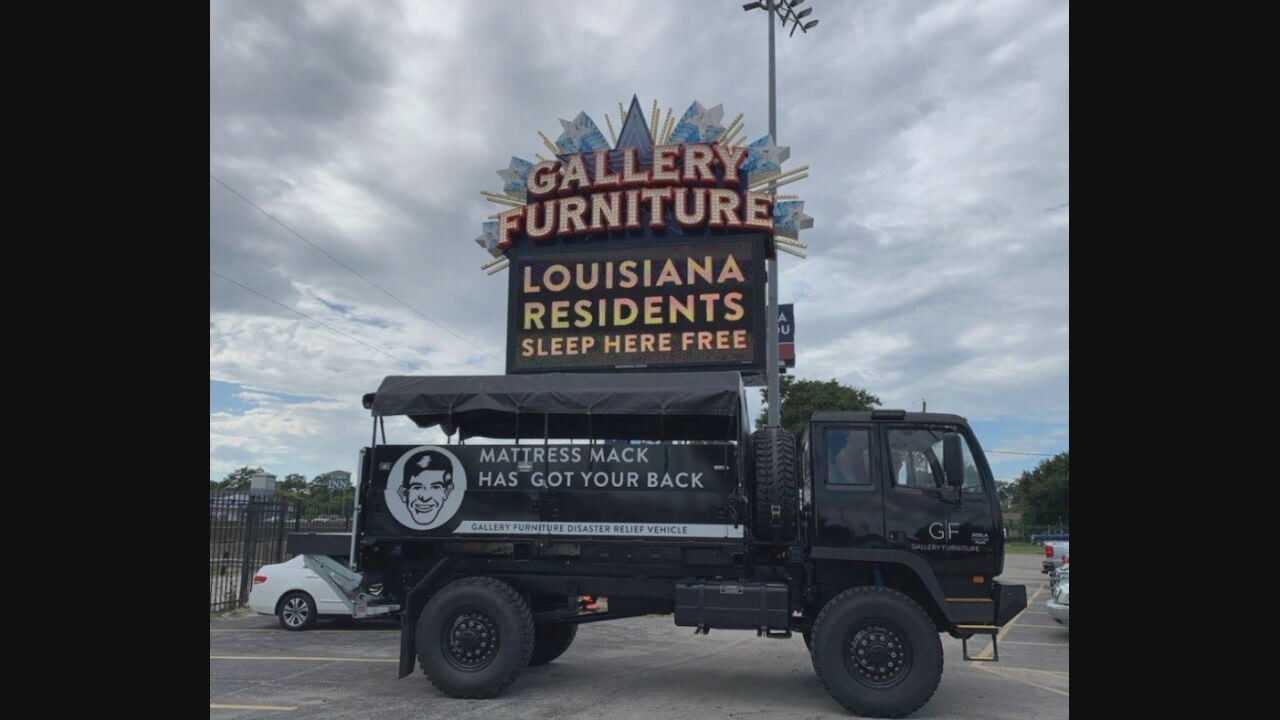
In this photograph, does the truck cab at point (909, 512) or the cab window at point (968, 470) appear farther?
the cab window at point (968, 470)

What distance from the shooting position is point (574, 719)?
293 inches

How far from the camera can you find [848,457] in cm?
856

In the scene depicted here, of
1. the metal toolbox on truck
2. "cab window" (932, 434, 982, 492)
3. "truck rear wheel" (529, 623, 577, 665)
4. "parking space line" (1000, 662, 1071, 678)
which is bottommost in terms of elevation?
"parking space line" (1000, 662, 1071, 678)

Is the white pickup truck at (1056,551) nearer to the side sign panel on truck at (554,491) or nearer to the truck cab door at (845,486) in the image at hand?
the truck cab door at (845,486)

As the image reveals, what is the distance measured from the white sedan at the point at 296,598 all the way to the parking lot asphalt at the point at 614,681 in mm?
248

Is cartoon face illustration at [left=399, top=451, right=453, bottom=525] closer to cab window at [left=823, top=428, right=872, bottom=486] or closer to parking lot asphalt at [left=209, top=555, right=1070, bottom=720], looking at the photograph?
parking lot asphalt at [left=209, top=555, right=1070, bottom=720]

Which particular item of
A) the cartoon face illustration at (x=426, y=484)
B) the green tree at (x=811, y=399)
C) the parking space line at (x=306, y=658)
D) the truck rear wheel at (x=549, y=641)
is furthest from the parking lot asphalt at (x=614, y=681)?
the green tree at (x=811, y=399)

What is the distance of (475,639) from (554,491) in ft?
5.44

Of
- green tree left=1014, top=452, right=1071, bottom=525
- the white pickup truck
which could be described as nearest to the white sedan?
the white pickup truck

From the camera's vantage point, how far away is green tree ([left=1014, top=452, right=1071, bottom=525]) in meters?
58.6

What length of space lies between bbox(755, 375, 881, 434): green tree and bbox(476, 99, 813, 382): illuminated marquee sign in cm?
2158

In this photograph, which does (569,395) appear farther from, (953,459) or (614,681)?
(953,459)

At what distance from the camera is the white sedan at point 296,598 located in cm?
1326
